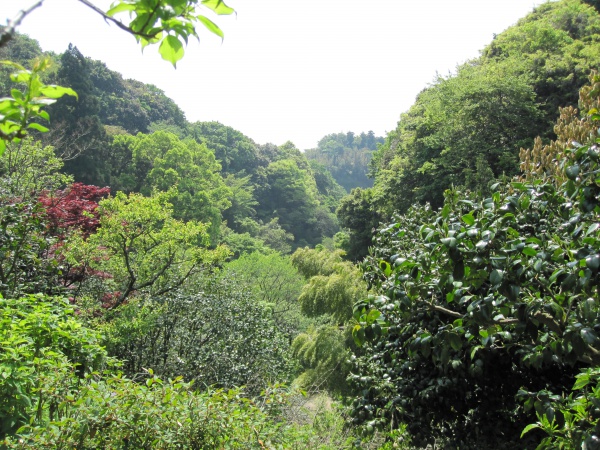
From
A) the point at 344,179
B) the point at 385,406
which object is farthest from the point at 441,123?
the point at 344,179

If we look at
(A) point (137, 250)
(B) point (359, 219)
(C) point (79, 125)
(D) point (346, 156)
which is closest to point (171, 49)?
(A) point (137, 250)

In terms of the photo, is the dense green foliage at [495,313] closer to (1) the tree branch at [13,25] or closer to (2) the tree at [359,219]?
(1) the tree branch at [13,25]

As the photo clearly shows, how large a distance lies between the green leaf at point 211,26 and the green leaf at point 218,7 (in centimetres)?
3

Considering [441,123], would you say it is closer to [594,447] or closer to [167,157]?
[594,447]

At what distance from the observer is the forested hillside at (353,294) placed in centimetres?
224

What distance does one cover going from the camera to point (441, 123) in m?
17.2

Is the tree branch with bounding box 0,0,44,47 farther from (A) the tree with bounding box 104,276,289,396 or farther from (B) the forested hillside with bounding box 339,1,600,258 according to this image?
(B) the forested hillside with bounding box 339,1,600,258

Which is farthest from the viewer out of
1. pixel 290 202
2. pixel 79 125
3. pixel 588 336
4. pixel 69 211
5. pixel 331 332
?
pixel 290 202

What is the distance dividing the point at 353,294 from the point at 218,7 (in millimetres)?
8693

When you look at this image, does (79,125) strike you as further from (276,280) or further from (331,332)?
(331,332)

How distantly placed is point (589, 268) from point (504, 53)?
20.5m

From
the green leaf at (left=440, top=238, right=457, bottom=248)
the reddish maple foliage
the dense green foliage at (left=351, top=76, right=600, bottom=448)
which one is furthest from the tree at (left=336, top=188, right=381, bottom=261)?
the green leaf at (left=440, top=238, right=457, bottom=248)

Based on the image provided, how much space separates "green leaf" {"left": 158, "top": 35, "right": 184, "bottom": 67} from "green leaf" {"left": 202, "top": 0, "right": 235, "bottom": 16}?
0.10 metres

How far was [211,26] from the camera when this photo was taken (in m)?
1.04
